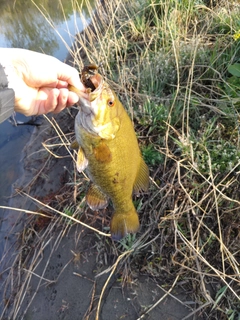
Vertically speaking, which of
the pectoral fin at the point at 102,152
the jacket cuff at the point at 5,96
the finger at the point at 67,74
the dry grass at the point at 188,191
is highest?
the jacket cuff at the point at 5,96

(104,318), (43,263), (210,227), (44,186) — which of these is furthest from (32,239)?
(210,227)

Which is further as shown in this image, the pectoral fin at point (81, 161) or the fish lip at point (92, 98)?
the pectoral fin at point (81, 161)

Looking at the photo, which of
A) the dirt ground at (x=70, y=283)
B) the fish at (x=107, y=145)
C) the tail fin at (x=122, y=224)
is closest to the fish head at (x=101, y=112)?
the fish at (x=107, y=145)

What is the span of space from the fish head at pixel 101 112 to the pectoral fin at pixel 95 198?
1.59 ft

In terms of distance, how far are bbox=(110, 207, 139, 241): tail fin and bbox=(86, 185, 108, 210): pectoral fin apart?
0.15 metres

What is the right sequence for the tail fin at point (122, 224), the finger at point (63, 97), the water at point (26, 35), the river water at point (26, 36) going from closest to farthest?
the finger at point (63, 97), the tail fin at point (122, 224), the river water at point (26, 36), the water at point (26, 35)

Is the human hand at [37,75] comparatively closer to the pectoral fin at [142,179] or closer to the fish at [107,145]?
the fish at [107,145]

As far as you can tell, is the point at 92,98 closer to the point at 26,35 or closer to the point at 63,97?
the point at 63,97

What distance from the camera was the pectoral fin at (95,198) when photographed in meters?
2.07

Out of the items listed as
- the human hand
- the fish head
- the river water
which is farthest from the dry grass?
the river water

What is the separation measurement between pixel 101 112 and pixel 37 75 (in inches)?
29.1

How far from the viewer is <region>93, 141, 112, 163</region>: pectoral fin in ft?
5.79

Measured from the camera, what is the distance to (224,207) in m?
2.62

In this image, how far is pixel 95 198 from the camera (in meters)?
2.08
